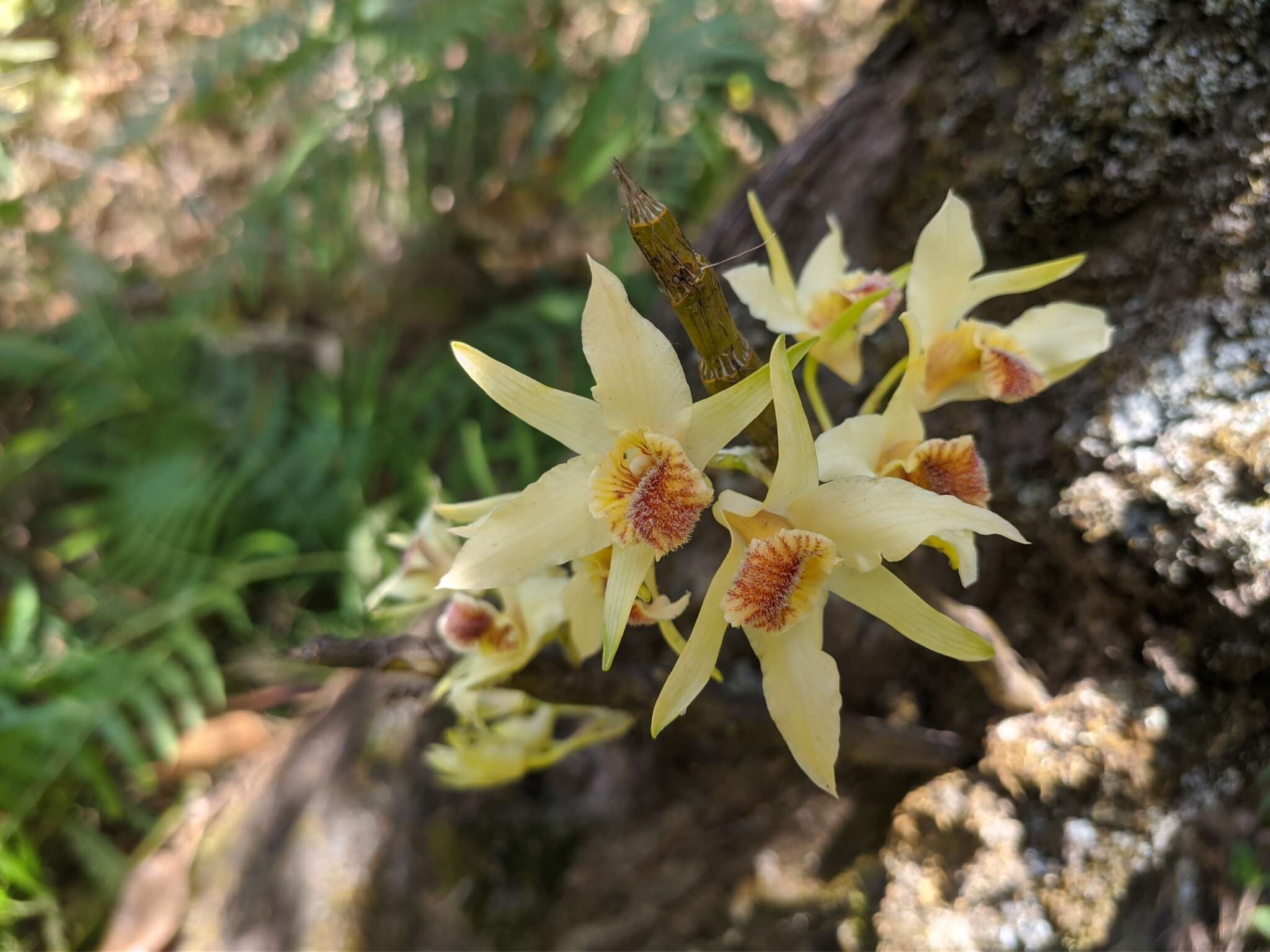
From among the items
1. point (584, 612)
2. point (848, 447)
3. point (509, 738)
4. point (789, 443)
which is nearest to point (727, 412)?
point (789, 443)

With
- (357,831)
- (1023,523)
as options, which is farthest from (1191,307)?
(357,831)

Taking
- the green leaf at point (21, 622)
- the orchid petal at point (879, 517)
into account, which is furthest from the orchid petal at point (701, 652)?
the green leaf at point (21, 622)

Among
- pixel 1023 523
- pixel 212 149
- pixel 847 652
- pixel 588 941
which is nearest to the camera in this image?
pixel 1023 523

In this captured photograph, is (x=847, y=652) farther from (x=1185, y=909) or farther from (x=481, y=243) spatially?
(x=481, y=243)

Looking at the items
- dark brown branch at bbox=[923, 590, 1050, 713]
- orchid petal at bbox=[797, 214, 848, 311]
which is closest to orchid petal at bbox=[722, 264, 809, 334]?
orchid petal at bbox=[797, 214, 848, 311]

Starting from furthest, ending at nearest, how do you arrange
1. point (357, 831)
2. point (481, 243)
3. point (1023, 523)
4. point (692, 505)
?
point (481, 243) → point (357, 831) → point (1023, 523) → point (692, 505)

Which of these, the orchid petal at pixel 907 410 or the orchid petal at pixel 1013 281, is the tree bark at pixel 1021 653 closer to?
the orchid petal at pixel 1013 281

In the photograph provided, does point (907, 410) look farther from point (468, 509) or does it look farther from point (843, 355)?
point (468, 509)
